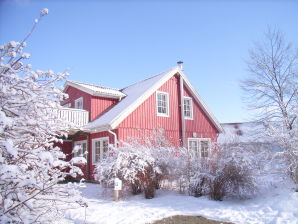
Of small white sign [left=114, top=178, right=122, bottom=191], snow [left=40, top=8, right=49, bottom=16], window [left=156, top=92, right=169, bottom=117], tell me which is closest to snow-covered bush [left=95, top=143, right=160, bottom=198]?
small white sign [left=114, top=178, right=122, bottom=191]

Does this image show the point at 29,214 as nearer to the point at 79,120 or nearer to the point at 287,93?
the point at 79,120

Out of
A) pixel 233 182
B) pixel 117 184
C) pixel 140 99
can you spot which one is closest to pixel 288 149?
pixel 233 182

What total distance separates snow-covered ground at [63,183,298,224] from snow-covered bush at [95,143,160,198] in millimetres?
591

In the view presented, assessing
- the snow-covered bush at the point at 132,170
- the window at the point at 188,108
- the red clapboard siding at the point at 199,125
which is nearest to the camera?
the snow-covered bush at the point at 132,170

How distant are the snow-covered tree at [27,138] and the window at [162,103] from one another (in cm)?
1131

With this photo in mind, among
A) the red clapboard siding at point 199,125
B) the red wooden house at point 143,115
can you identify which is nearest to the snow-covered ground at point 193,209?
the red wooden house at point 143,115

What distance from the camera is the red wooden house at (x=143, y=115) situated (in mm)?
13281

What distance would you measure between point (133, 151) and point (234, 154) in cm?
361

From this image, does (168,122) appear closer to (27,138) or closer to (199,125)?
(199,125)

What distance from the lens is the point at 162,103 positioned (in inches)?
606

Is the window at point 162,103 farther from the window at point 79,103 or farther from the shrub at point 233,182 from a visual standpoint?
the shrub at point 233,182

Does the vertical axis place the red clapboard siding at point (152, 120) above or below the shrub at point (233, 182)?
above

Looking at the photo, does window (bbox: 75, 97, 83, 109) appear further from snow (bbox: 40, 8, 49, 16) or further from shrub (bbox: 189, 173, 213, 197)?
snow (bbox: 40, 8, 49, 16)

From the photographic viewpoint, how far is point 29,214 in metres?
3.52
